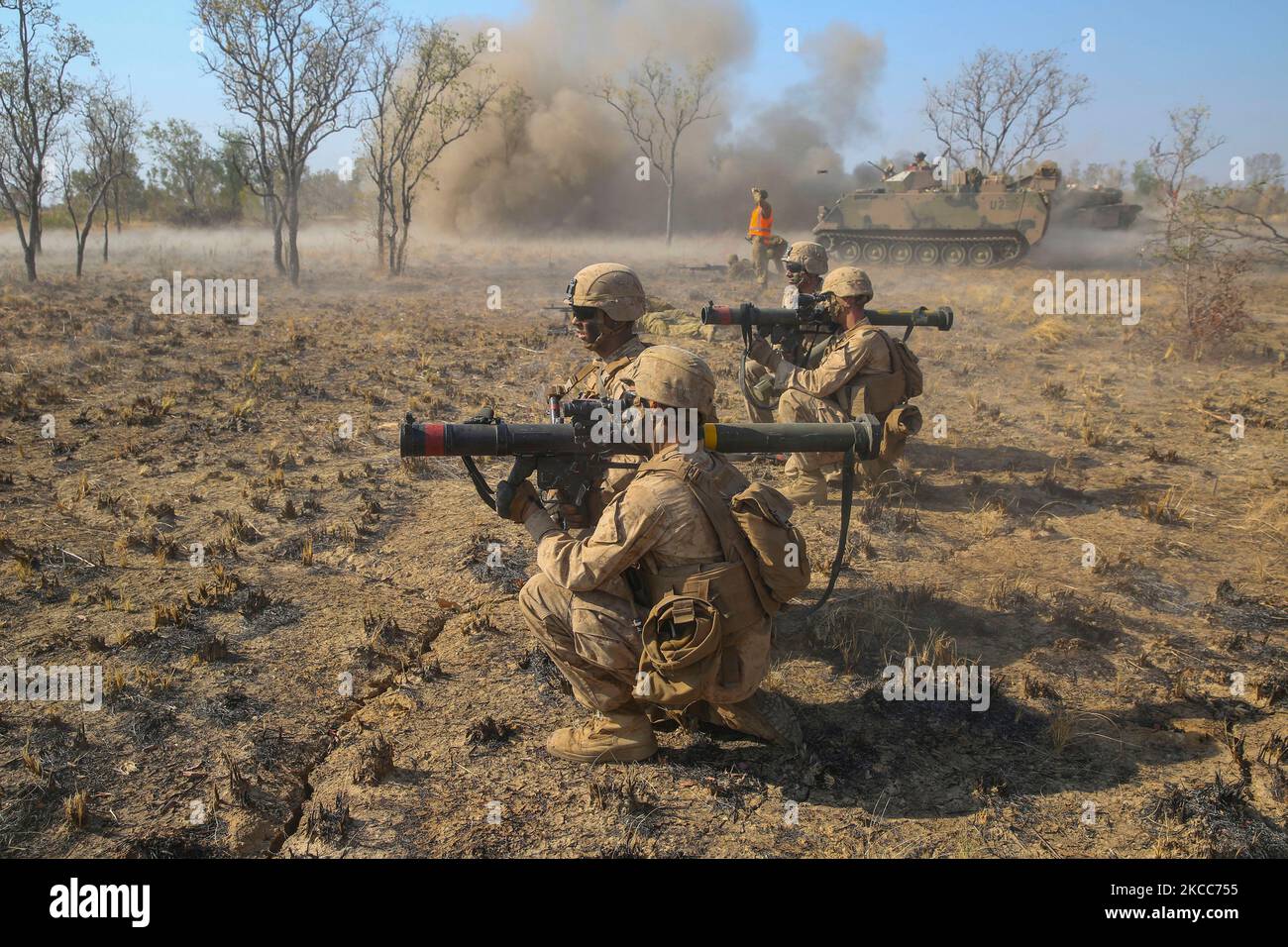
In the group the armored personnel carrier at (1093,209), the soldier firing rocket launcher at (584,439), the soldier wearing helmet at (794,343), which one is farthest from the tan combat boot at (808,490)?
the armored personnel carrier at (1093,209)

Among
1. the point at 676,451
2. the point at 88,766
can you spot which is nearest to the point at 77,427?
the point at 88,766

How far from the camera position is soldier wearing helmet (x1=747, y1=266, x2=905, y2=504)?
6.58 m

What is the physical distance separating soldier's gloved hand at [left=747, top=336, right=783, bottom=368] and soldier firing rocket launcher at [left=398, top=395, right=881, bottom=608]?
3146 mm

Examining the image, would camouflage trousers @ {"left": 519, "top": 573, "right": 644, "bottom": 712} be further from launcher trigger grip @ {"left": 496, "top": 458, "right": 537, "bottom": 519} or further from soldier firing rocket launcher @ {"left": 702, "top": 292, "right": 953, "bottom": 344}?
soldier firing rocket launcher @ {"left": 702, "top": 292, "right": 953, "bottom": 344}

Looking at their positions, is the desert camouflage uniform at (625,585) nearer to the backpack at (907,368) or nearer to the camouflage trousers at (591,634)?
the camouflage trousers at (591,634)

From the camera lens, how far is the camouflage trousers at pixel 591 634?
344cm

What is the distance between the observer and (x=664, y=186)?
1455 inches

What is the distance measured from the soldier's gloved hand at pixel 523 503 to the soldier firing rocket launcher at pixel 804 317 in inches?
127

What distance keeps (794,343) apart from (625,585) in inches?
172

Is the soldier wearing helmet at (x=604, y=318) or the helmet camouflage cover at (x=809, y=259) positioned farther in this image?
the helmet camouflage cover at (x=809, y=259)

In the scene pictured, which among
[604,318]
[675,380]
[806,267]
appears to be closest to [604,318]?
[604,318]

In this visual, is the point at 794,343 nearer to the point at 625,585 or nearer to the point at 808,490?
the point at 808,490

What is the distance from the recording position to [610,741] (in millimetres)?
3607
